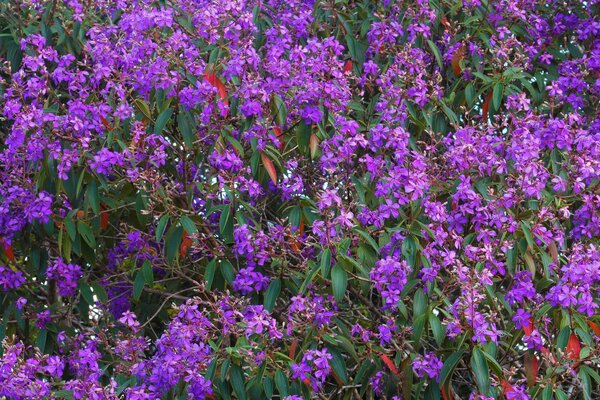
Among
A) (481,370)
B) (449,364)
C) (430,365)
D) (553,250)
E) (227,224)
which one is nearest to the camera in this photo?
(481,370)

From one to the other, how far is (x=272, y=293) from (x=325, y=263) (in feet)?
1.13

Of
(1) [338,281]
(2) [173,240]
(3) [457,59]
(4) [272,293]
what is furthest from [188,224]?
(3) [457,59]

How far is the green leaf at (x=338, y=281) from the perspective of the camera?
11.6 feet

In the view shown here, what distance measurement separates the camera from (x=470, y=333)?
342 centimetres

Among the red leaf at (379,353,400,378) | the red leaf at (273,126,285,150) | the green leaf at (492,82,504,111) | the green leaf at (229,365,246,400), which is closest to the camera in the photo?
the green leaf at (229,365,246,400)

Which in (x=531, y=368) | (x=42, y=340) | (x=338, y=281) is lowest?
(x=42, y=340)

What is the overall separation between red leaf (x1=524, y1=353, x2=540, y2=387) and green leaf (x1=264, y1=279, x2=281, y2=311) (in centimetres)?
84

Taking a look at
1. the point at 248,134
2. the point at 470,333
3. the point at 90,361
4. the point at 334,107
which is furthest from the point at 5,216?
the point at 470,333

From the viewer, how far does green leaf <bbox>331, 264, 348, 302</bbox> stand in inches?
139

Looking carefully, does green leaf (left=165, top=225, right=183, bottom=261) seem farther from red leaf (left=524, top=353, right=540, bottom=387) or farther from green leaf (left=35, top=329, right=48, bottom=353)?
red leaf (left=524, top=353, right=540, bottom=387)

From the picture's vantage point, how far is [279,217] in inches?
175

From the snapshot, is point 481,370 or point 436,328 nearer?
point 481,370

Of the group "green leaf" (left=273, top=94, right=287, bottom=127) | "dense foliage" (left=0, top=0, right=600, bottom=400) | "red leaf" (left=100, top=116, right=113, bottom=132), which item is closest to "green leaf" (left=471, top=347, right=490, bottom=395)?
"dense foliage" (left=0, top=0, right=600, bottom=400)

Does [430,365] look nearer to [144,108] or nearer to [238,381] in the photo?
[238,381]
